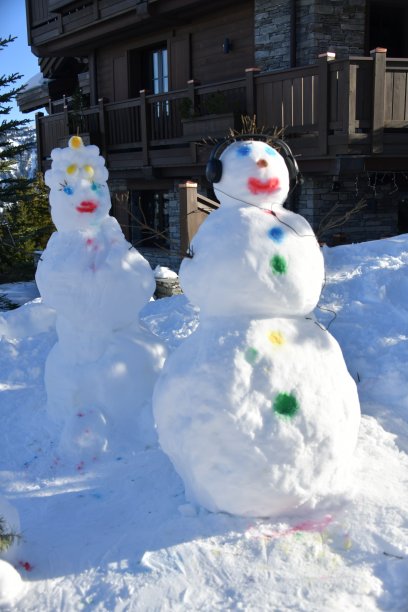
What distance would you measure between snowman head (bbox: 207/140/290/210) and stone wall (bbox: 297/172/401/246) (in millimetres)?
6488

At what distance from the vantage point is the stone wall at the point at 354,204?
33.4ft

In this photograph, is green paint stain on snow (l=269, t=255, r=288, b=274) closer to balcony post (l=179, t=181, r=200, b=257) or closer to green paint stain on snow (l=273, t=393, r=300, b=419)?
green paint stain on snow (l=273, t=393, r=300, b=419)

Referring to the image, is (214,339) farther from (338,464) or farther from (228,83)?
(228,83)

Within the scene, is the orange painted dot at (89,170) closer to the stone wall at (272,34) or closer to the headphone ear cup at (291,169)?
the headphone ear cup at (291,169)

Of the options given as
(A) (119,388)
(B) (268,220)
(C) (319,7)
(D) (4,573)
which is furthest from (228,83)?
(D) (4,573)

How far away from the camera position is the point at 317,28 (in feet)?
33.6

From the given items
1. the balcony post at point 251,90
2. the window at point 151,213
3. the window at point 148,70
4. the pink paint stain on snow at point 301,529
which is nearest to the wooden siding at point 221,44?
the window at point 148,70

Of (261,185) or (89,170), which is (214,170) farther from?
(89,170)

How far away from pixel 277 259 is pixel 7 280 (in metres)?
11.8

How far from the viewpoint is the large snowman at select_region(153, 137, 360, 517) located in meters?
3.38

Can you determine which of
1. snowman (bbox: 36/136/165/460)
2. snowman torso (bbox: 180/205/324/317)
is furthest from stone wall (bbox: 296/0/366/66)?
snowman torso (bbox: 180/205/324/317)

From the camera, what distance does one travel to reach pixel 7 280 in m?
14.2

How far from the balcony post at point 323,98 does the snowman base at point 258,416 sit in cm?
557

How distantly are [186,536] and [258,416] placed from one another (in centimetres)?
76
